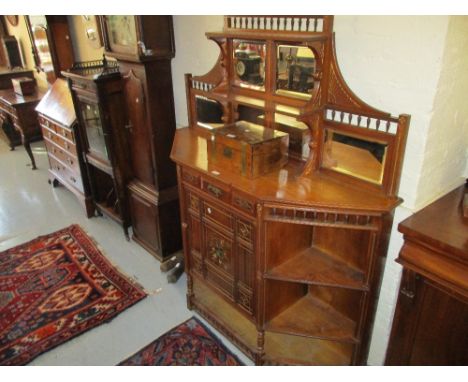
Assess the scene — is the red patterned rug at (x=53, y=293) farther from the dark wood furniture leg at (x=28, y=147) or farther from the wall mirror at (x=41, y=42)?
the wall mirror at (x=41, y=42)

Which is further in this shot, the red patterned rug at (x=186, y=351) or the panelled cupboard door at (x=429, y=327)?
the red patterned rug at (x=186, y=351)

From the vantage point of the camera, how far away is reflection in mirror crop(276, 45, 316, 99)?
1662 mm

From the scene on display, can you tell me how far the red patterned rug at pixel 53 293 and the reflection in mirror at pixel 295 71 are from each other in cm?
165

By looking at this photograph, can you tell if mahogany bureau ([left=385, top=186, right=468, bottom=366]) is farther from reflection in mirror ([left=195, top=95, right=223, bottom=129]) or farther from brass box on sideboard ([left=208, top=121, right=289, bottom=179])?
reflection in mirror ([left=195, top=95, right=223, bottom=129])

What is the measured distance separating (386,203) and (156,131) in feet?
5.12

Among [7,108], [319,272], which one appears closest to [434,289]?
[319,272]

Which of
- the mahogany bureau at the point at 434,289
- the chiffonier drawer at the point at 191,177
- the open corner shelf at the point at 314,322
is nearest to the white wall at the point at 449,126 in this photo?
the mahogany bureau at the point at 434,289

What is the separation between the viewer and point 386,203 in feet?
4.90

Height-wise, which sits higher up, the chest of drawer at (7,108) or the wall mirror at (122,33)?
the wall mirror at (122,33)

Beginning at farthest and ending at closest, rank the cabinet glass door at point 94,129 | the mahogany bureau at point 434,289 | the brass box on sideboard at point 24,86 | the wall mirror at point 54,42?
the brass box on sideboard at point 24,86, the wall mirror at point 54,42, the cabinet glass door at point 94,129, the mahogany bureau at point 434,289

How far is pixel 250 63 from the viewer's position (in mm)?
1888

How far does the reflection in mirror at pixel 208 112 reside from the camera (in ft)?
7.14

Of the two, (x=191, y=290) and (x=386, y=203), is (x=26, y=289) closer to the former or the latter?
(x=191, y=290)
